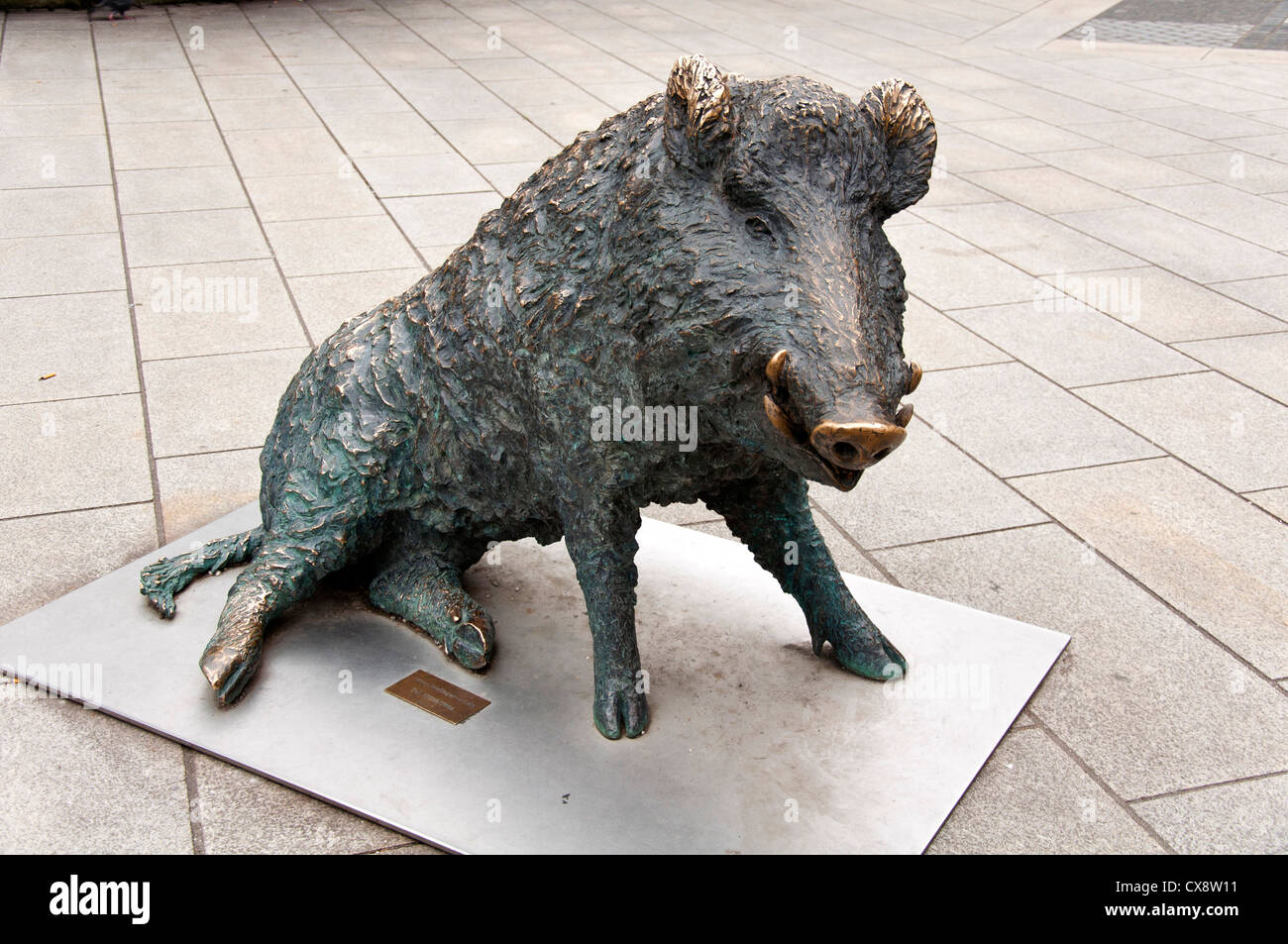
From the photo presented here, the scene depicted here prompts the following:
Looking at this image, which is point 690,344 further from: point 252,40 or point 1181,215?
point 252,40

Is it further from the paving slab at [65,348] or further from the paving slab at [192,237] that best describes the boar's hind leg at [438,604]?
the paving slab at [192,237]

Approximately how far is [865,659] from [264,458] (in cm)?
215

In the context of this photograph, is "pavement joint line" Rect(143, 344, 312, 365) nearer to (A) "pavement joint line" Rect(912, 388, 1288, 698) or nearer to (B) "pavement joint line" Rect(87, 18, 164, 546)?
(B) "pavement joint line" Rect(87, 18, 164, 546)

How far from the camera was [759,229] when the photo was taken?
2660mm

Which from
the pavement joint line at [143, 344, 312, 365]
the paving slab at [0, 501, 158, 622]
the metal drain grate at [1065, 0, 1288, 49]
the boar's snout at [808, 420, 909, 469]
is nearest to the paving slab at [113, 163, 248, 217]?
the pavement joint line at [143, 344, 312, 365]

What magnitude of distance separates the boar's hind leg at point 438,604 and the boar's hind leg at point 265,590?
23 centimetres

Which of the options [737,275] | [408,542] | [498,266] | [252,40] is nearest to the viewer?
[737,275]

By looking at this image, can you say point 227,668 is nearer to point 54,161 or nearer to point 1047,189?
point 54,161

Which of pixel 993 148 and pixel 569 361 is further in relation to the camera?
pixel 993 148

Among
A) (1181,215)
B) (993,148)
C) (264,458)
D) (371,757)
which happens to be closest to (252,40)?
(993,148)

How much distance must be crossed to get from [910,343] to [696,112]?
4.48 metres

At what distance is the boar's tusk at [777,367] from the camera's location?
2475 millimetres

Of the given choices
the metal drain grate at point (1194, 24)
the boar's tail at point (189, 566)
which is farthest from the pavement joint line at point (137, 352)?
the metal drain grate at point (1194, 24)
